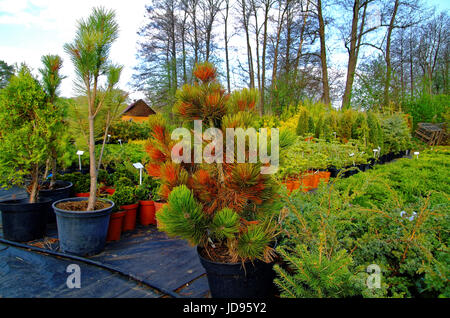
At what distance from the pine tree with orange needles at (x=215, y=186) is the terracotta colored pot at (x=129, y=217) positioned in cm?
185

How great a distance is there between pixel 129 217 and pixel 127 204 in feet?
0.53

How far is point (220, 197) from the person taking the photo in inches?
59.4

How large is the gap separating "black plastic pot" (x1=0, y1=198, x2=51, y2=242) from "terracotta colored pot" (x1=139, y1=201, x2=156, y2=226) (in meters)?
1.10

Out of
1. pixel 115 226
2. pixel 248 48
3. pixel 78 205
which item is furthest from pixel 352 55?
pixel 78 205

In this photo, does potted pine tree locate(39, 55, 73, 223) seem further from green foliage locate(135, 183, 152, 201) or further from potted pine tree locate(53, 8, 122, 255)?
green foliage locate(135, 183, 152, 201)

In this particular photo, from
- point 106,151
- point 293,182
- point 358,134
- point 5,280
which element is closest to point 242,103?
point 5,280

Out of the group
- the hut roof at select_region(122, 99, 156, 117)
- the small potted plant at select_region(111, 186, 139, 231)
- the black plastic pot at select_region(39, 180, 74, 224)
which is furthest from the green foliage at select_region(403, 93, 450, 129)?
the hut roof at select_region(122, 99, 156, 117)

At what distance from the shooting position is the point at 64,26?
2.51 metres

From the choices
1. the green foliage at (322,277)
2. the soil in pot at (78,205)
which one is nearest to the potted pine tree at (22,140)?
the soil in pot at (78,205)

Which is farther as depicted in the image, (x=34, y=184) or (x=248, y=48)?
(x=248, y=48)

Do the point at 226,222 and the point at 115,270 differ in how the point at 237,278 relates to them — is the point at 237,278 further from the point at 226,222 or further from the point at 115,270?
the point at 115,270

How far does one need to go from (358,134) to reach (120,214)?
702 cm

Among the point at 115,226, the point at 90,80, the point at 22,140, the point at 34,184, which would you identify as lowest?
the point at 115,226

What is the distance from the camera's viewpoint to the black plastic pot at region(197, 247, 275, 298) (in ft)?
5.17
